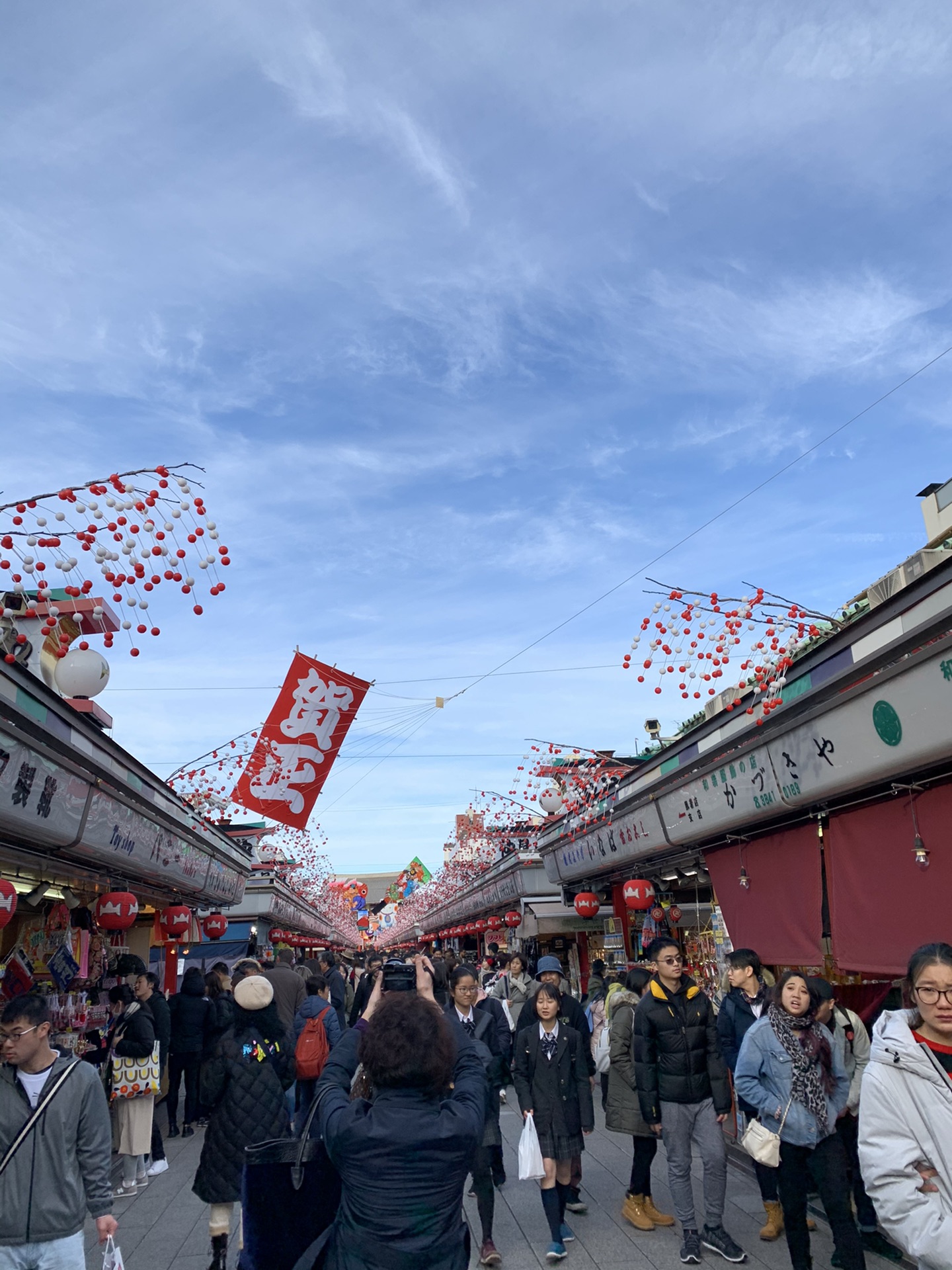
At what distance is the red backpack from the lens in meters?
7.41

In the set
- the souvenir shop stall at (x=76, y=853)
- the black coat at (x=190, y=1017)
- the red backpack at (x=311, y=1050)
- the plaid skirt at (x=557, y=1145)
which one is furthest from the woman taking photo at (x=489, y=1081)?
the black coat at (x=190, y=1017)

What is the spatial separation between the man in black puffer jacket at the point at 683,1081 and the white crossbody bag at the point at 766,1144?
2.43 feet

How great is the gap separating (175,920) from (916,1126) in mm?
14234

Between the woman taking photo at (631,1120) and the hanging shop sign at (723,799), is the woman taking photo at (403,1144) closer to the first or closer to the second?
the woman taking photo at (631,1120)

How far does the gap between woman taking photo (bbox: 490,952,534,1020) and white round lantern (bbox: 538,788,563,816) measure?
195 inches

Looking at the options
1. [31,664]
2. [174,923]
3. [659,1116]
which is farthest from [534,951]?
[659,1116]

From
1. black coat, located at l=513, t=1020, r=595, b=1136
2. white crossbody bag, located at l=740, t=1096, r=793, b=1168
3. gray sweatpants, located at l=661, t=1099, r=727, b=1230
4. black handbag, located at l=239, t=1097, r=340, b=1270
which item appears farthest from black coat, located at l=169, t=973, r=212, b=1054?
black handbag, located at l=239, t=1097, r=340, b=1270

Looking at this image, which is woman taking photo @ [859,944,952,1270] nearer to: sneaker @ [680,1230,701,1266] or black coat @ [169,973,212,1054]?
sneaker @ [680,1230,701,1266]

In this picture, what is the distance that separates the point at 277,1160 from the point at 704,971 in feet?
30.7

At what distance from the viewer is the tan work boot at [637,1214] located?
6133mm

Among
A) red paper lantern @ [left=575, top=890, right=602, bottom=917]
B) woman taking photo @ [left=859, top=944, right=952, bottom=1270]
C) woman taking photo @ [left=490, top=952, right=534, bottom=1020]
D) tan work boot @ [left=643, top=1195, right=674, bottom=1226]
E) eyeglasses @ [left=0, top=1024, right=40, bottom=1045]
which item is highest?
red paper lantern @ [left=575, top=890, right=602, bottom=917]

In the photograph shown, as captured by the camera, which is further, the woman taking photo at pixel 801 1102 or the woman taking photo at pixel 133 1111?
the woman taking photo at pixel 133 1111

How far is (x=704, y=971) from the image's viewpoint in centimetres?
1172

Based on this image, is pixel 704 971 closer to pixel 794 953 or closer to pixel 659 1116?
pixel 794 953
